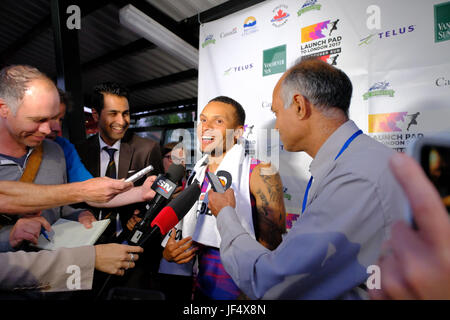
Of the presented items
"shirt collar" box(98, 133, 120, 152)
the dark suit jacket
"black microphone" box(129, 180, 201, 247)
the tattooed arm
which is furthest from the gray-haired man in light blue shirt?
"shirt collar" box(98, 133, 120, 152)

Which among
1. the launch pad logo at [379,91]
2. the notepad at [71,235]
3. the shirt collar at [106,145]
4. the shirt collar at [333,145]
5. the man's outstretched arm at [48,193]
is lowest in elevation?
the notepad at [71,235]

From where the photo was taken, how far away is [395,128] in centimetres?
163

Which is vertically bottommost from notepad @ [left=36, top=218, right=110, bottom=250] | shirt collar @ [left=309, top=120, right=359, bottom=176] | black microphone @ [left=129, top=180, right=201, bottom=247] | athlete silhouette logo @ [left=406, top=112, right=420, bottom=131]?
notepad @ [left=36, top=218, right=110, bottom=250]

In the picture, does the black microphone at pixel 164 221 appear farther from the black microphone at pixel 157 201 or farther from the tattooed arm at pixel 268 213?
the tattooed arm at pixel 268 213

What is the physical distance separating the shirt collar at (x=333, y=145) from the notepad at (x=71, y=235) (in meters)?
1.05

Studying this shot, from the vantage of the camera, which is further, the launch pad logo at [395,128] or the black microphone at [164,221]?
the launch pad logo at [395,128]

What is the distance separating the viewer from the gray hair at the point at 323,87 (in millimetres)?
926

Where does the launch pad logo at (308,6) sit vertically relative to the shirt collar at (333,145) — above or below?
above

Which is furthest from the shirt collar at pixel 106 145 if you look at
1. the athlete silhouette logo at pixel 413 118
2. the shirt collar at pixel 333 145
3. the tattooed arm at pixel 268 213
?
the athlete silhouette logo at pixel 413 118

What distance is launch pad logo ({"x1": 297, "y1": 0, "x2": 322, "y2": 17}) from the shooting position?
199 centimetres

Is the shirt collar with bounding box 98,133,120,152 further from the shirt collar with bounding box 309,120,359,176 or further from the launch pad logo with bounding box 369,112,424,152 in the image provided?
the launch pad logo with bounding box 369,112,424,152
